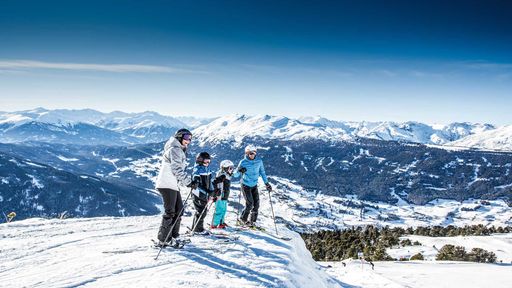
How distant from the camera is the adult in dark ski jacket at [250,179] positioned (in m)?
14.5

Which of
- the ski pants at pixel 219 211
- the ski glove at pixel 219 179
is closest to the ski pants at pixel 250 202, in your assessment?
the ski pants at pixel 219 211

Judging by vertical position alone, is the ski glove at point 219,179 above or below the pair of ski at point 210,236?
above

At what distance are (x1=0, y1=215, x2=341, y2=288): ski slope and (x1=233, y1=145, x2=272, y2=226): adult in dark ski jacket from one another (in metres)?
1.08

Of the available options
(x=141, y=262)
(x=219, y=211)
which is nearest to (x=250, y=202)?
(x=219, y=211)

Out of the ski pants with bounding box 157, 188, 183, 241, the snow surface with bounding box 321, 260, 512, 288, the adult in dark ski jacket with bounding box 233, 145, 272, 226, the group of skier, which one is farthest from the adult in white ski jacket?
the snow surface with bounding box 321, 260, 512, 288

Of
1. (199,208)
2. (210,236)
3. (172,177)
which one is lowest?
(210,236)

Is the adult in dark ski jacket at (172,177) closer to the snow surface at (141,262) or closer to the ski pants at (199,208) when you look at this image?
the snow surface at (141,262)

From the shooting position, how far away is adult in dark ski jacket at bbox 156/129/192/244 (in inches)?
395

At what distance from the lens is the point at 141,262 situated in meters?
9.45

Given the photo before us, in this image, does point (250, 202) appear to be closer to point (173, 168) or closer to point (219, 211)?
point (219, 211)

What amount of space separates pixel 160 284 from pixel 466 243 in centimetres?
6167

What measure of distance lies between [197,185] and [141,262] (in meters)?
2.55

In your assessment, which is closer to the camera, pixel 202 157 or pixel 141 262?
pixel 141 262

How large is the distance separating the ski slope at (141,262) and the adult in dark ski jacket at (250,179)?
42.4 inches
